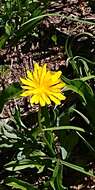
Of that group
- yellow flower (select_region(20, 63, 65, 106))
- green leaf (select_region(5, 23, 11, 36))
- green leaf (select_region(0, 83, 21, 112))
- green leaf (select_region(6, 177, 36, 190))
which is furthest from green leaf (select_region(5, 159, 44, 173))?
green leaf (select_region(5, 23, 11, 36))

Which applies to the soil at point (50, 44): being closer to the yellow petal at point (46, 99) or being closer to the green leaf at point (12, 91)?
the green leaf at point (12, 91)

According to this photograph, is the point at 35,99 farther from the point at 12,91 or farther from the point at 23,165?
the point at 23,165

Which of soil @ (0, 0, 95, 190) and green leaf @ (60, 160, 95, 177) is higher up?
soil @ (0, 0, 95, 190)

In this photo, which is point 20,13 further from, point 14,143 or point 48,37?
point 14,143

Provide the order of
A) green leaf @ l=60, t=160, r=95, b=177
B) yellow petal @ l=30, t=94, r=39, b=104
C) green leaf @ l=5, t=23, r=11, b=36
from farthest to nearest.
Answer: green leaf @ l=5, t=23, r=11, b=36 < green leaf @ l=60, t=160, r=95, b=177 < yellow petal @ l=30, t=94, r=39, b=104

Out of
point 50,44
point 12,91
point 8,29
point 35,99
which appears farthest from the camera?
point 50,44

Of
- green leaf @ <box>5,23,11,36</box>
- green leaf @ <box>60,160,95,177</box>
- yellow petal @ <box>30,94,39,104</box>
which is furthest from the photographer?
green leaf @ <box>5,23,11,36</box>

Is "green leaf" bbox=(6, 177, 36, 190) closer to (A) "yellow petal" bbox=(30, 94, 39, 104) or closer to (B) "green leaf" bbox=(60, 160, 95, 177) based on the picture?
(B) "green leaf" bbox=(60, 160, 95, 177)

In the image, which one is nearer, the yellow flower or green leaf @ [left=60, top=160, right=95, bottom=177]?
the yellow flower

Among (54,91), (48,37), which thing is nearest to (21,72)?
(48,37)

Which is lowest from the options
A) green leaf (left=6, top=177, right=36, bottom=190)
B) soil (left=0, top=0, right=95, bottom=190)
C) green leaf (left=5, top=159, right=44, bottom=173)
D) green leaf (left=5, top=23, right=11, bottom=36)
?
green leaf (left=6, top=177, right=36, bottom=190)

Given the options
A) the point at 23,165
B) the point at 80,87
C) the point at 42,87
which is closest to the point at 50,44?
the point at 80,87
